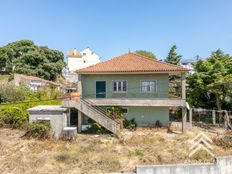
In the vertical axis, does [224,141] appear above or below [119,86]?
below

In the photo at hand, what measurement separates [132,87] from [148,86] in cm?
167

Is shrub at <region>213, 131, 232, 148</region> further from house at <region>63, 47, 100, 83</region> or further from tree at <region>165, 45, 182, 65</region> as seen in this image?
house at <region>63, 47, 100, 83</region>

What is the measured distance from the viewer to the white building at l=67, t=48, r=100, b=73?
209 ft

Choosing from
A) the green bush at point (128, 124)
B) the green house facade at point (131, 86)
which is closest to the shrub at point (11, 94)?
the green house facade at point (131, 86)

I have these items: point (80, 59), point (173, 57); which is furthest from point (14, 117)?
point (80, 59)

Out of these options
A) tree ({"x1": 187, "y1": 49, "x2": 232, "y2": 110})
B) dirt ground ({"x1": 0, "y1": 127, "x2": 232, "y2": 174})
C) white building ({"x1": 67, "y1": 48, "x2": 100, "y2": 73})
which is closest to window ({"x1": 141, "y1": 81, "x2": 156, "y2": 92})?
dirt ground ({"x1": 0, "y1": 127, "x2": 232, "y2": 174})

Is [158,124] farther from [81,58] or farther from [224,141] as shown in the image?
[81,58]

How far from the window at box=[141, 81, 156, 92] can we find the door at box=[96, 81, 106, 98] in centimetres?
406

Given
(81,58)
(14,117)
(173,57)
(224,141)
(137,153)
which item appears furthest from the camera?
(81,58)

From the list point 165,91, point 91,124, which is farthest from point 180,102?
point 91,124

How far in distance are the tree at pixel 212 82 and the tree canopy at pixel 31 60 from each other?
34.6 m

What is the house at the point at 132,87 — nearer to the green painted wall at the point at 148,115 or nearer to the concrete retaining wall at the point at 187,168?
the green painted wall at the point at 148,115

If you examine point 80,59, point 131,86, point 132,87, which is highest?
point 80,59

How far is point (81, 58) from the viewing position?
64.1 meters
